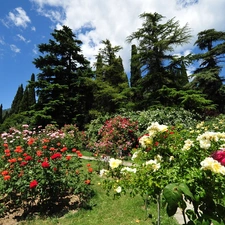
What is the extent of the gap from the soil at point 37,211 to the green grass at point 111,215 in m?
0.14

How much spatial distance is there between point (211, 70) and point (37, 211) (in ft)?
54.4

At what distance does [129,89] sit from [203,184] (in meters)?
13.2

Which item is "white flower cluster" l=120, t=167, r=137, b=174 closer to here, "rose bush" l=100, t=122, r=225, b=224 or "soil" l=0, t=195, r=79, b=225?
"rose bush" l=100, t=122, r=225, b=224

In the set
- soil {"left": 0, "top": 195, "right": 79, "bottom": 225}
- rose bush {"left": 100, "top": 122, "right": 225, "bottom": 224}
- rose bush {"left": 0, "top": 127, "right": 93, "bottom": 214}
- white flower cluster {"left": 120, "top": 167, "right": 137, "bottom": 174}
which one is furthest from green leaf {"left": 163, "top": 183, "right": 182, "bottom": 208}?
soil {"left": 0, "top": 195, "right": 79, "bottom": 225}

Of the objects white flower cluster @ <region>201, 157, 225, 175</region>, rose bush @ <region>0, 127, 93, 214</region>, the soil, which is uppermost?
white flower cluster @ <region>201, 157, 225, 175</region>

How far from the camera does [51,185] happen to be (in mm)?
3848

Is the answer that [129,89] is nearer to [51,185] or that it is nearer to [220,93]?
[220,93]

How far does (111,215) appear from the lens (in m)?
3.70

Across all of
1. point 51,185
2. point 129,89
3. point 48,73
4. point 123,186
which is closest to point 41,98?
point 48,73

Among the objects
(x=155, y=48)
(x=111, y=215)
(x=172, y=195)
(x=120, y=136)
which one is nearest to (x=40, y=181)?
(x=111, y=215)

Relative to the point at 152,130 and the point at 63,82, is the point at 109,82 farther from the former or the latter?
the point at 152,130

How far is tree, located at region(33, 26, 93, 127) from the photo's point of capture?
16016 mm

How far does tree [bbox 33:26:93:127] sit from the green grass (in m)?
12.3

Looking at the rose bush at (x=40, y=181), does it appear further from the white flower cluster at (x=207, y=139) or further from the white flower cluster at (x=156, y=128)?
the white flower cluster at (x=207, y=139)
